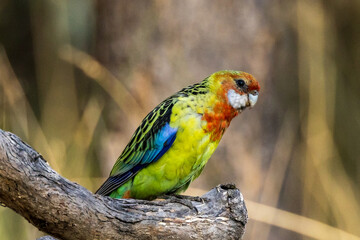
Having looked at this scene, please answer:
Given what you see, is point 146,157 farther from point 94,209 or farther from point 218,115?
point 94,209

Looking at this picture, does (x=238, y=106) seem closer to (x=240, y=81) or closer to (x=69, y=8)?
(x=240, y=81)

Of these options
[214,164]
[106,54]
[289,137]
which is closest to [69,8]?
[106,54]

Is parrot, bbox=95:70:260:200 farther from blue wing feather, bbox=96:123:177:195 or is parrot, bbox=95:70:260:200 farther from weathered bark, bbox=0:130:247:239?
weathered bark, bbox=0:130:247:239


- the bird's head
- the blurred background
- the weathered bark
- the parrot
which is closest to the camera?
the weathered bark

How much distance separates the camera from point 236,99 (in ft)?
12.1

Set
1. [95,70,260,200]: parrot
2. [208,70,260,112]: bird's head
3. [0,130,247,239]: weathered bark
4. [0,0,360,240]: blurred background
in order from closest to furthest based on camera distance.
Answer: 1. [0,130,247,239]: weathered bark
2. [95,70,260,200]: parrot
3. [208,70,260,112]: bird's head
4. [0,0,360,240]: blurred background

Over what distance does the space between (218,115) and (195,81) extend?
86.4 inches

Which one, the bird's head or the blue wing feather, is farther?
the bird's head

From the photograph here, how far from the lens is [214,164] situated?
582 cm

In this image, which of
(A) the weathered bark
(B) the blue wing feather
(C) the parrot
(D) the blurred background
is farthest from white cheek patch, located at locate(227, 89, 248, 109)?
(D) the blurred background

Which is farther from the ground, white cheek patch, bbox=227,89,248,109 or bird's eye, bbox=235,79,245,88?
bird's eye, bbox=235,79,245,88

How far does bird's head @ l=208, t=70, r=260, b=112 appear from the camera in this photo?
3.67 m

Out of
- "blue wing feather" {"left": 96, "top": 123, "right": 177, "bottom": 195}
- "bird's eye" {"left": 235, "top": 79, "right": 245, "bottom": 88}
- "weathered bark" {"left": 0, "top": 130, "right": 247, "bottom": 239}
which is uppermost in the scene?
"bird's eye" {"left": 235, "top": 79, "right": 245, "bottom": 88}

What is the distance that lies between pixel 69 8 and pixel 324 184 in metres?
3.65
